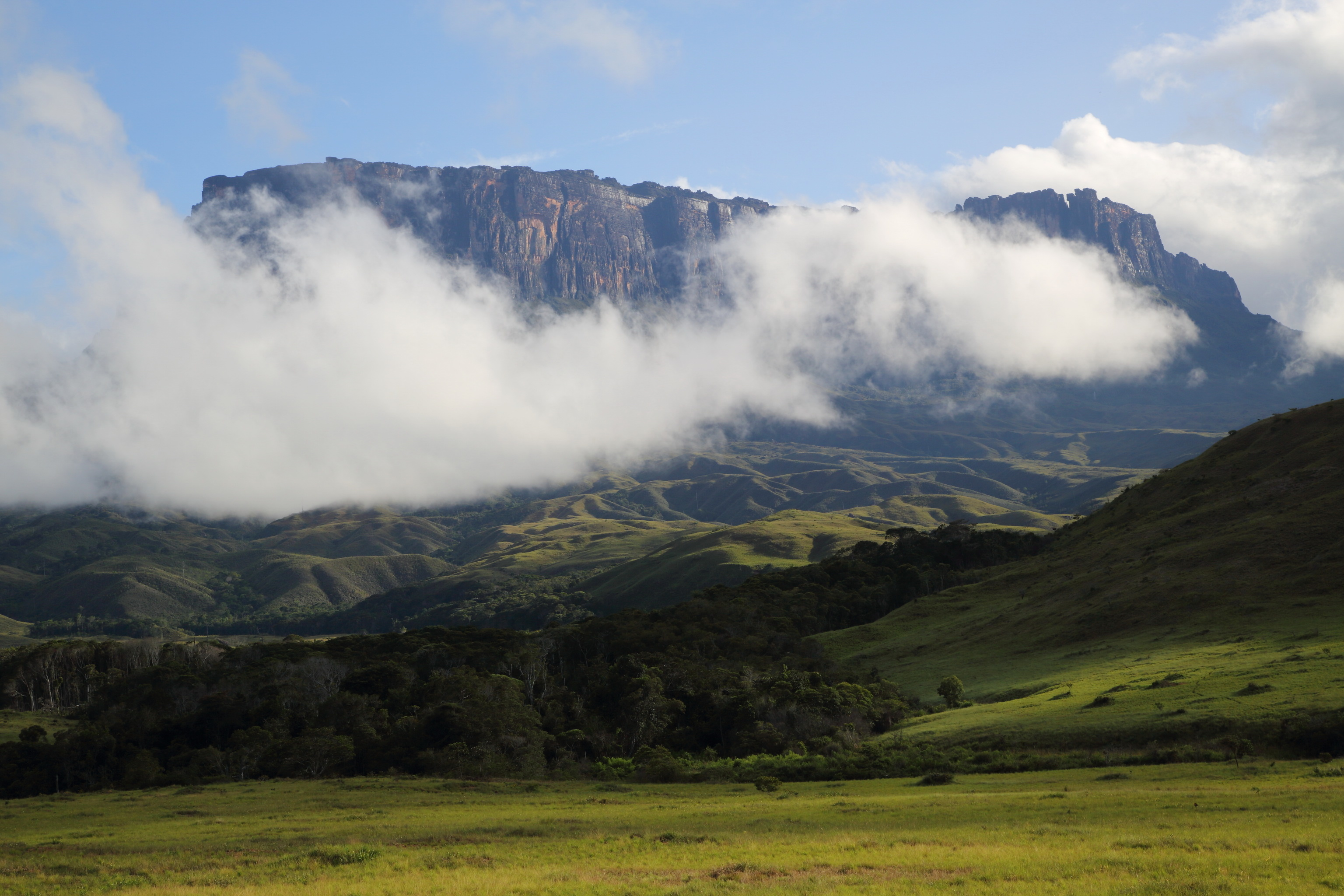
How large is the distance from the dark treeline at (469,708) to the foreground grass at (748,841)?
590 inches

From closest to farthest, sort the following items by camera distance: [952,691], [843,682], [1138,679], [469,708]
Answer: [1138,679], [469,708], [952,691], [843,682]

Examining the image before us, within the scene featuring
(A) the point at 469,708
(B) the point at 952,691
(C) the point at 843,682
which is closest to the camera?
(A) the point at 469,708

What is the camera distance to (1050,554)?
130625 mm

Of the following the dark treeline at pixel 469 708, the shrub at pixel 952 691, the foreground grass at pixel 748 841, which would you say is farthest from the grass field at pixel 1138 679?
the foreground grass at pixel 748 841

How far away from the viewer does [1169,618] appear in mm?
81938

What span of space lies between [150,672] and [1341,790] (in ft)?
330

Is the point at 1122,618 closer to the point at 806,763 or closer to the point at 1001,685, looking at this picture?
the point at 1001,685

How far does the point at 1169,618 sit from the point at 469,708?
206 feet

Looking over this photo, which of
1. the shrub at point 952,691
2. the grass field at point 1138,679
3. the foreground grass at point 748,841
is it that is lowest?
the shrub at point 952,691

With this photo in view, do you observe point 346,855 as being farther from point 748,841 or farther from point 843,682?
point 843,682

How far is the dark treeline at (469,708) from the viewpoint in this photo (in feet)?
218

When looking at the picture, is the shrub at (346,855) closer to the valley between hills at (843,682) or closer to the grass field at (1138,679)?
the valley between hills at (843,682)

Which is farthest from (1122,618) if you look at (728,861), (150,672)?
(150,672)

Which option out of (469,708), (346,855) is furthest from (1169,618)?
(346,855)
